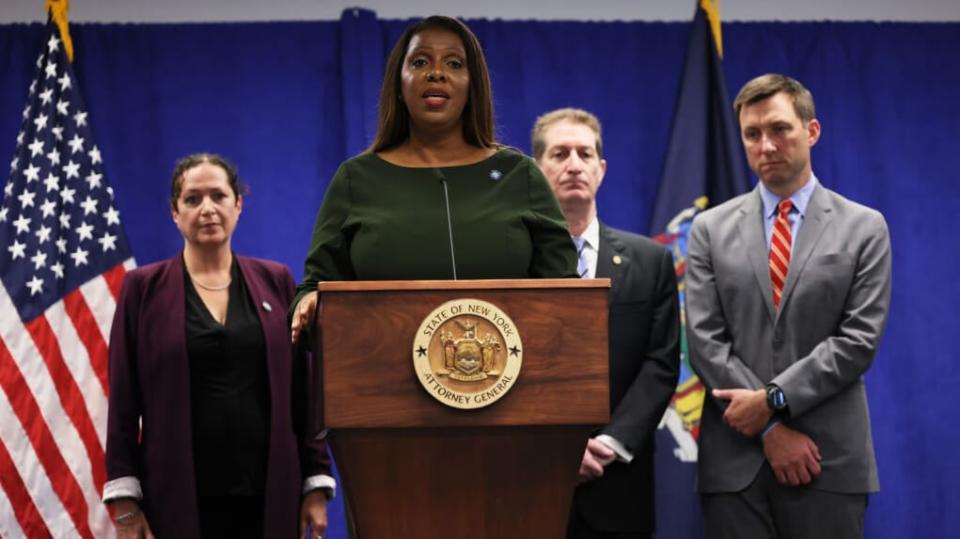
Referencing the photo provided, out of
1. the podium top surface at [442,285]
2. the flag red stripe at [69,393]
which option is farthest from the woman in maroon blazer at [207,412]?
the podium top surface at [442,285]

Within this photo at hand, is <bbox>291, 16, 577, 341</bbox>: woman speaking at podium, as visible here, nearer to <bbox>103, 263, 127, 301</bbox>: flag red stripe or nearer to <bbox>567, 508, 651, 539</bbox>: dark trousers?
<bbox>567, 508, 651, 539</bbox>: dark trousers

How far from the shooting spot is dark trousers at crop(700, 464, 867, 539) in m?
2.89

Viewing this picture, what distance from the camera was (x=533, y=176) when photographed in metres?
2.07

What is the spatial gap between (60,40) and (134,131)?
0.46 m

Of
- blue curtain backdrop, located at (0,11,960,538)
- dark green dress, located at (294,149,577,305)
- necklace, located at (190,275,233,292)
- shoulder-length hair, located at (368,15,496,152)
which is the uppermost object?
blue curtain backdrop, located at (0,11,960,538)

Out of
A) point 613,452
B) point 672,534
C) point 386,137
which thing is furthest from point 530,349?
point 672,534

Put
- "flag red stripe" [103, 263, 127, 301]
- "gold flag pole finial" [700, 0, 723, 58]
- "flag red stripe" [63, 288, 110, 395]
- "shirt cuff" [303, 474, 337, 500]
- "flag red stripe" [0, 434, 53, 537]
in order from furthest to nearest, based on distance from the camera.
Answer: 1. "gold flag pole finial" [700, 0, 723, 58]
2. "flag red stripe" [103, 263, 127, 301]
3. "flag red stripe" [63, 288, 110, 395]
4. "flag red stripe" [0, 434, 53, 537]
5. "shirt cuff" [303, 474, 337, 500]

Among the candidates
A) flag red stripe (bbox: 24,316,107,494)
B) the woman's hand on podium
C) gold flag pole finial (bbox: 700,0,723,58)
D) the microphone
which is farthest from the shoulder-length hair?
gold flag pole finial (bbox: 700,0,723,58)

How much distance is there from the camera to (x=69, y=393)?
3932 mm

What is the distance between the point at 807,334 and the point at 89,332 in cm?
250

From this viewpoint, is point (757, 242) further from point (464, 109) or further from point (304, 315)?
point (304, 315)

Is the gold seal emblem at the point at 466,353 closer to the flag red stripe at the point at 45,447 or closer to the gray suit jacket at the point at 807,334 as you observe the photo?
the gray suit jacket at the point at 807,334

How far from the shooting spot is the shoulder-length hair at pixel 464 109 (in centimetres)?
206

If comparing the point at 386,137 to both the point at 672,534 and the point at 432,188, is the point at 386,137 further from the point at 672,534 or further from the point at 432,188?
the point at 672,534
